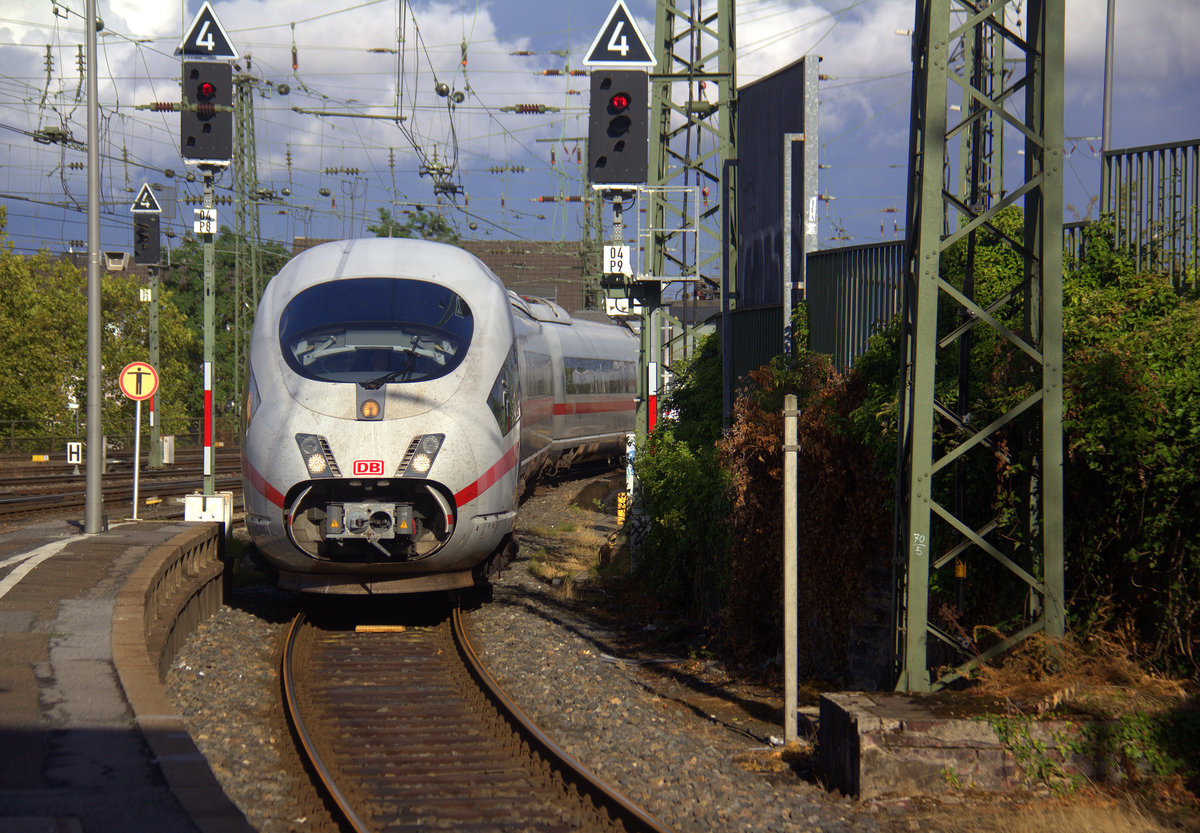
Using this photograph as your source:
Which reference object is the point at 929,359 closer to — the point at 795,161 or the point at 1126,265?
the point at 1126,265

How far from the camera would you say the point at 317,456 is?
1080 centimetres

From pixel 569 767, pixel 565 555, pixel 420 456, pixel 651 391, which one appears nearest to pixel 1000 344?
pixel 569 767

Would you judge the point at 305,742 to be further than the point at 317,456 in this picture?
No

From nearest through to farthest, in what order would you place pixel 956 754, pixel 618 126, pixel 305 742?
pixel 956 754 < pixel 305 742 < pixel 618 126

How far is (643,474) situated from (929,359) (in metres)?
7.63

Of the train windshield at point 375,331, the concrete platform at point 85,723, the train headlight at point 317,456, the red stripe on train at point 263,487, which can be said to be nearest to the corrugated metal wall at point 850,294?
the train windshield at point 375,331

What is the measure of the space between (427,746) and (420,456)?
3.41 m

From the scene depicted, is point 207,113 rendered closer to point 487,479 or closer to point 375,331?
point 375,331

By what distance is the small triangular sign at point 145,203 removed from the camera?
2823 cm

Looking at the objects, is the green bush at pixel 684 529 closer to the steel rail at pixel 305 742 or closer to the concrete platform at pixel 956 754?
the steel rail at pixel 305 742

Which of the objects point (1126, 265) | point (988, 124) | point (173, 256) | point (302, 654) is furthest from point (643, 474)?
point (173, 256)

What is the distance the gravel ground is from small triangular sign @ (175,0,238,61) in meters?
7.26

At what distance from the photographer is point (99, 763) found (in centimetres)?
612

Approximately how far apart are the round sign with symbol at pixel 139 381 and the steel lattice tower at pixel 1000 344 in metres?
13.3
